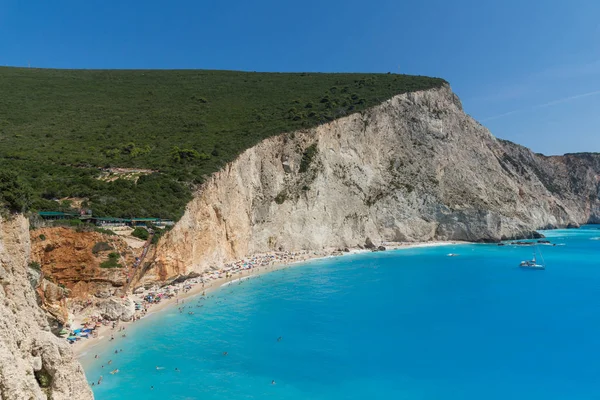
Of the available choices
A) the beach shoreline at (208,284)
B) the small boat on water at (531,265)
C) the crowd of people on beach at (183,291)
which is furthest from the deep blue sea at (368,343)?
the small boat on water at (531,265)

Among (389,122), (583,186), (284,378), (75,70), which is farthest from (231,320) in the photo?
(583,186)

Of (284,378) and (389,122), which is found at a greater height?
(389,122)

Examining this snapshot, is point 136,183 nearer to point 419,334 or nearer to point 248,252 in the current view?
point 248,252

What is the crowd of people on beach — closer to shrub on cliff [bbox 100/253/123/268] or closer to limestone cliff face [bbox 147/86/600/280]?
limestone cliff face [bbox 147/86/600/280]

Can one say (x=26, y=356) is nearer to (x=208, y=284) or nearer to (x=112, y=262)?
(x=112, y=262)

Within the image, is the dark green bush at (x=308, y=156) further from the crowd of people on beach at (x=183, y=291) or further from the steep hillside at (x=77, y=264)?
the steep hillside at (x=77, y=264)

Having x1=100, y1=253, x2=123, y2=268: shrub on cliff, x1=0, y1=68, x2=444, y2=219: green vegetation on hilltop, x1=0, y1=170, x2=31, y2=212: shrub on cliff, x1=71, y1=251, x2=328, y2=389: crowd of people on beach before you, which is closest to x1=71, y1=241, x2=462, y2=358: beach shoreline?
x1=71, y1=251, x2=328, y2=389: crowd of people on beach
